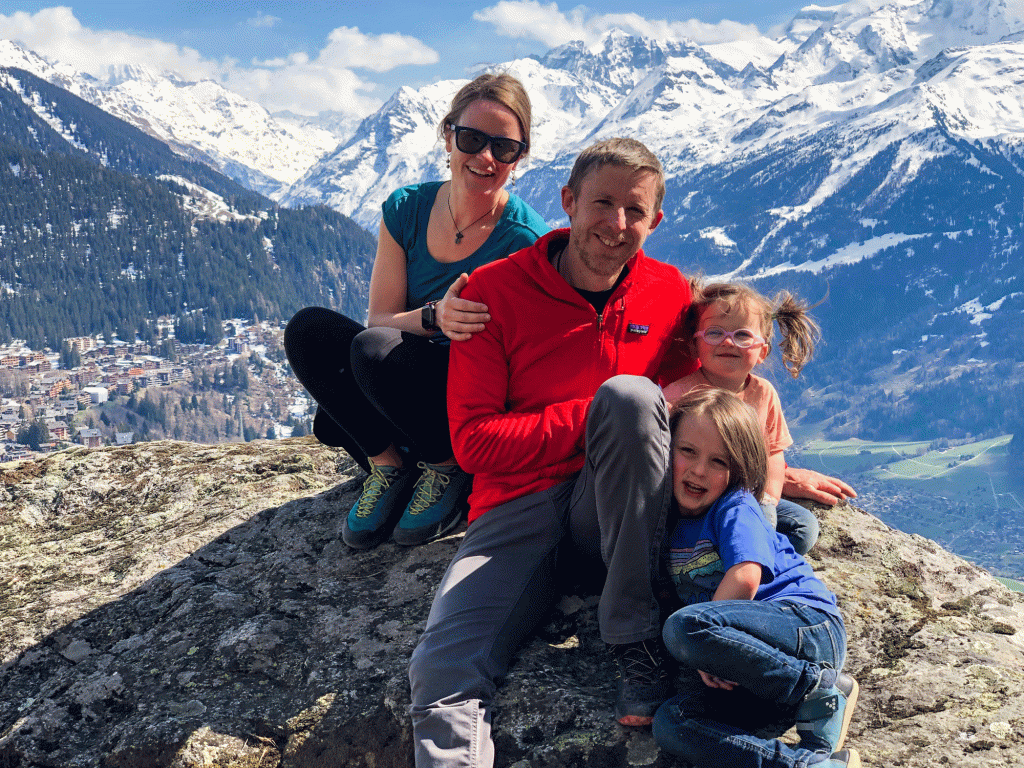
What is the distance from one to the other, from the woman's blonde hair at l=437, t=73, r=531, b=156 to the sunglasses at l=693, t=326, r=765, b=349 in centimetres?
181

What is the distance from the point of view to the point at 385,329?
4.77 metres

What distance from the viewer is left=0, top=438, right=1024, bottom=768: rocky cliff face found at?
3488 mm

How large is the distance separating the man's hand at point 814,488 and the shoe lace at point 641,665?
7.62 ft

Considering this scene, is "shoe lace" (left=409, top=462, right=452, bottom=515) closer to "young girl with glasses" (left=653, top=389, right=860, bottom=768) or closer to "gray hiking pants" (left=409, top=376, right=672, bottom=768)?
"gray hiking pants" (left=409, top=376, right=672, bottom=768)

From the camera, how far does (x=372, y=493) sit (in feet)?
17.4

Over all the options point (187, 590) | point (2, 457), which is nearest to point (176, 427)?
point (2, 457)

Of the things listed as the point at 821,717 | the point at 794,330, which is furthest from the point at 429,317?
the point at 821,717

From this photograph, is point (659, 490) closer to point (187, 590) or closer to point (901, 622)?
point (901, 622)

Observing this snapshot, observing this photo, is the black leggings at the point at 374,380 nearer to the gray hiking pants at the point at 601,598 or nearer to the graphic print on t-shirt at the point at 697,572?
the gray hiking pants at the point at 601,598

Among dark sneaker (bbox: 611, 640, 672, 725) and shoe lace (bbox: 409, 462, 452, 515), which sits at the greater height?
shoe lace (bbox: 409, 462, 452, 515)

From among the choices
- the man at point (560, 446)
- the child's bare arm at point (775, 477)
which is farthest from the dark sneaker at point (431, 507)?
the child's bare arm at point (775, 477)

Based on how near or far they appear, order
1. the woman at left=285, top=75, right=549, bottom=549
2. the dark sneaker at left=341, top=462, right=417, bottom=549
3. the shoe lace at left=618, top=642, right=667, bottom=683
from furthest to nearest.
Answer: the dark sneaker at left=341, top=462, right=417, bottom=549 < the woman at left=285, top=75, right=549, bottom=549 < the shoe lace at left=618, top=642, right=667, bottom=683

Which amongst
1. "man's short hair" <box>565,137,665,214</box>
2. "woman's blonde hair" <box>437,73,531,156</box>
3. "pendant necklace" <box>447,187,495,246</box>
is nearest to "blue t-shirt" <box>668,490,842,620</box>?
"man's short hair" <box>565,137,665,214</box>

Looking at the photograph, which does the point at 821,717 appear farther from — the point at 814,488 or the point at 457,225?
the point at 457,225
